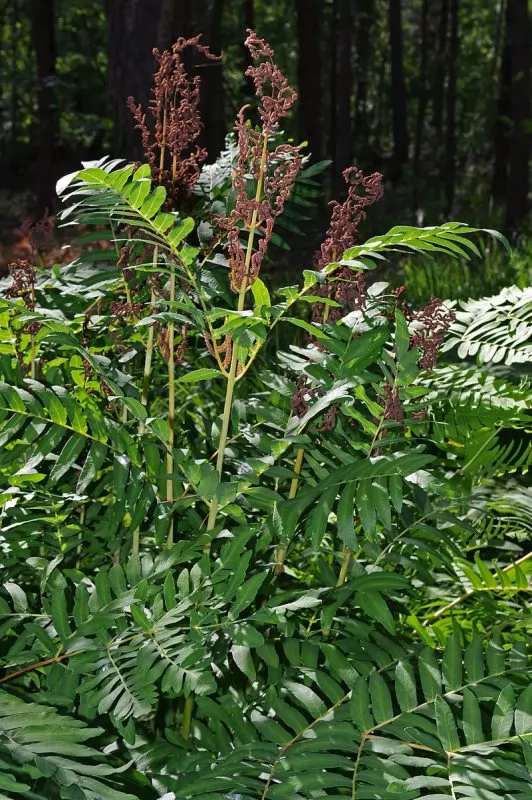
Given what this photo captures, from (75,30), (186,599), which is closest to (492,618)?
(186,599)

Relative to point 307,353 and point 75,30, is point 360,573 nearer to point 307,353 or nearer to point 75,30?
point 307,353

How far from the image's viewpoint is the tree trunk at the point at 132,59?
4.76m

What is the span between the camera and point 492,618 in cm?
202

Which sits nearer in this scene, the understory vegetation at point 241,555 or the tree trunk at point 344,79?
the understory vegetation at point 241,555

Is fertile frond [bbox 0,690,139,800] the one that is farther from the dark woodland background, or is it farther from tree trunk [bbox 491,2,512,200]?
tree trunk [bbox 491,2,512,200]

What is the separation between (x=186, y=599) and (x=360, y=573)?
436 millimetres

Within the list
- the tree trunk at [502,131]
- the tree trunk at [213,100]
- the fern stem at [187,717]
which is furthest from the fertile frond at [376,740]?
the tree trunk at [502,131]

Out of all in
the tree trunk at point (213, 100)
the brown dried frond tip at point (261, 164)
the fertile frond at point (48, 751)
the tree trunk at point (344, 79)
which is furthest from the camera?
the tree trunk at point (344, 79)

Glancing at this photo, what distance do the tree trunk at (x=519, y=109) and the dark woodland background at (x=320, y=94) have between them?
14mm

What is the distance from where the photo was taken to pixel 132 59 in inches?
189

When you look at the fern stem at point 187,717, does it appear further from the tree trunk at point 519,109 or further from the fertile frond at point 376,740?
the tree trunk at point 519,109

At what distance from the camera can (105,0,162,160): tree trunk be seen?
4758mm

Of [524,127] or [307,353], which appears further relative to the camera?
[524,127]

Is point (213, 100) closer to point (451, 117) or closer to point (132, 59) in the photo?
point (132, 59)
